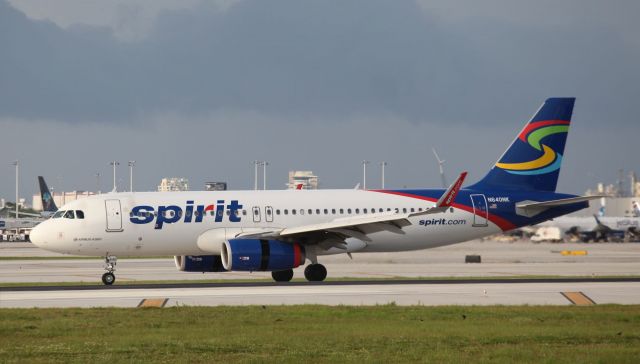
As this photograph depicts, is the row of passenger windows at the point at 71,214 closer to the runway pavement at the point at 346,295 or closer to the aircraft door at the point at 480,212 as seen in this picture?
the runway pavement at the point at 346,295

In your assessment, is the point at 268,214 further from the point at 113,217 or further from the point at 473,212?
the point at 473,212

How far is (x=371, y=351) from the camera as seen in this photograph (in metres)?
19.7

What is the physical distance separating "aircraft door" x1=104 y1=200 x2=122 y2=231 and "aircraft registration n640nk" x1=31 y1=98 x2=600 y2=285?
1.7 inches

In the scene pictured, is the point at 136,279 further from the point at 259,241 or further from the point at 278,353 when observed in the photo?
the point at 278,353

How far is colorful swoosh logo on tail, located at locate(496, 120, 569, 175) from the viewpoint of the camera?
155 feet

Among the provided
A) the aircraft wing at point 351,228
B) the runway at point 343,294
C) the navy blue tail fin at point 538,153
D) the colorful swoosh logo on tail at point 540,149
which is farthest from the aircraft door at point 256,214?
the colorful swoosh logo on tail at point 540,149

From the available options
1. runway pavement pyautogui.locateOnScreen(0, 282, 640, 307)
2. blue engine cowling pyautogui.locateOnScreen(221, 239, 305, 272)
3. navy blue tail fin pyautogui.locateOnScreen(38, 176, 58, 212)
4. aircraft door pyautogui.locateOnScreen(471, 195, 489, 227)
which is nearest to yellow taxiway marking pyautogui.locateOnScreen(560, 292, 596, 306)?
runway pavement pyautogui.locateOnScreen(0, 282, 640, 307)

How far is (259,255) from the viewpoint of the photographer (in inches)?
1570

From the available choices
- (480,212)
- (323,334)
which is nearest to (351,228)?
(480,212)

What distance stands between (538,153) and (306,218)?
11936mm

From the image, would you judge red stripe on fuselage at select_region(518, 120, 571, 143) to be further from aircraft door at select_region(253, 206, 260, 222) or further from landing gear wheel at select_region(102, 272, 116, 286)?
landing gear wheel at select_region(102, 272, 116, 286)

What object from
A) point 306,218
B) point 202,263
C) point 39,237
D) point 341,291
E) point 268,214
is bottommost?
point 341,291

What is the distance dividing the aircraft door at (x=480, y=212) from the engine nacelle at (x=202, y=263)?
11610 millimetres

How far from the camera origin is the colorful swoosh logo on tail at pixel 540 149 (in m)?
47.3
